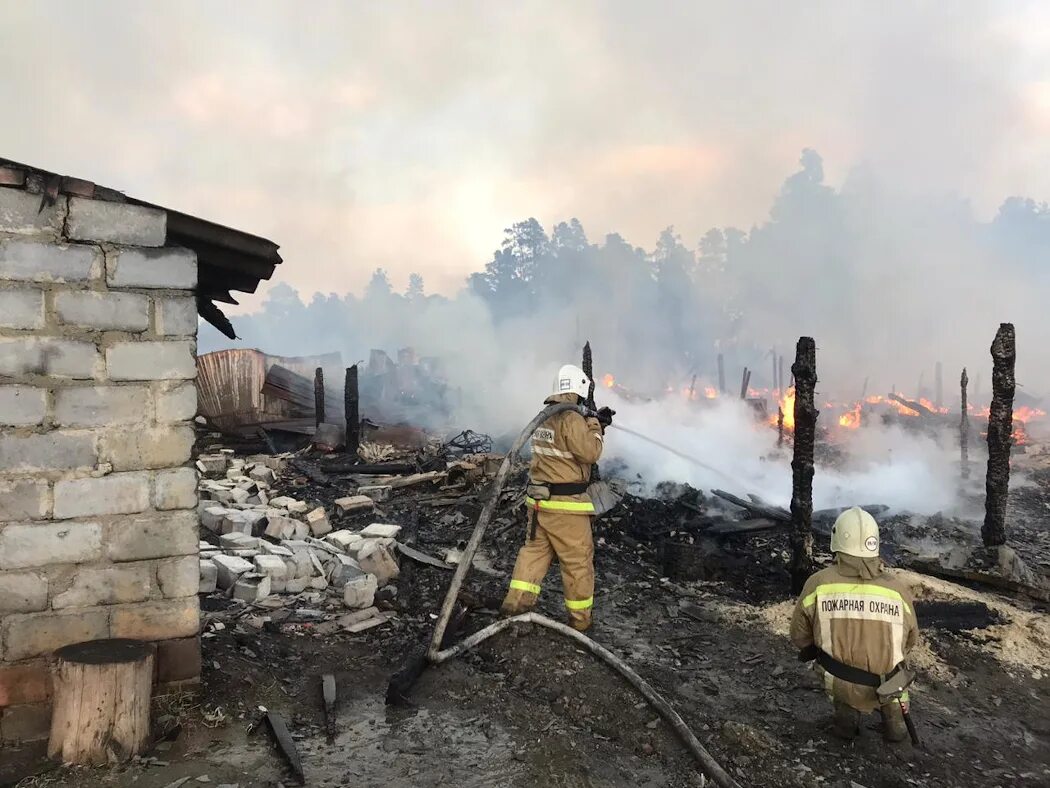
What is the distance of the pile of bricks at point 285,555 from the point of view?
6.49m

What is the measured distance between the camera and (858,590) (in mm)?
3986

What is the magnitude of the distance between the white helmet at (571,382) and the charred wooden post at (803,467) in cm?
305

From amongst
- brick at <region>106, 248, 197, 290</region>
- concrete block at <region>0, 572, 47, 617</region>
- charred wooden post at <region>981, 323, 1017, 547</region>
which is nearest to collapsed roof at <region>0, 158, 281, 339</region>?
brick at <region>106, 248, 197, 290</region>

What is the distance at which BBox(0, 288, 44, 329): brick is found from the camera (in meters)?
3.89

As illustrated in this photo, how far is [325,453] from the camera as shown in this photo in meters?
17.2

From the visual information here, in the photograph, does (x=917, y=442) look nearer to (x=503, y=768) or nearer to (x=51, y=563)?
(x=503, y=768)

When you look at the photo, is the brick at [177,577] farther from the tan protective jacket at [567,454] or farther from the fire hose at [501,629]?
the tan protective jacket at [567,454]

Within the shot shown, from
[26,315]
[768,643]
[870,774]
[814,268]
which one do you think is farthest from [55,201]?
[814,268]

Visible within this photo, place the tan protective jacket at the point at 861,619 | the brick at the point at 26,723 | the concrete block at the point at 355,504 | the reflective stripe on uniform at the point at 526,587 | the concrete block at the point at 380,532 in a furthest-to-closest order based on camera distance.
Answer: the concrete block at the point at 355,504, the concrete block at the point at 380,532, the reflective stripe on uniform at the point at 526,587, the tan protective jacket at the point at 861,619, the brick at the point at 26,723

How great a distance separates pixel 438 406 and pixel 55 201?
24.8 metres

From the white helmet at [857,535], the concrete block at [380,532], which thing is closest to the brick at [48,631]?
the concrete block at [380,532]

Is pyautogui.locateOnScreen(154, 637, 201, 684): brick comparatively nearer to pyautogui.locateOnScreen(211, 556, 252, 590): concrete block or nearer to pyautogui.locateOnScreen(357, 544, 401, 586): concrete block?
pyautogui.locateOnScreen(211, 556, 252, 590): concrete block

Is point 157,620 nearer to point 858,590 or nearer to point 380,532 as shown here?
point 380,532

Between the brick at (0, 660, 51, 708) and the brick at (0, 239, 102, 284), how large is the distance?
241 cm
